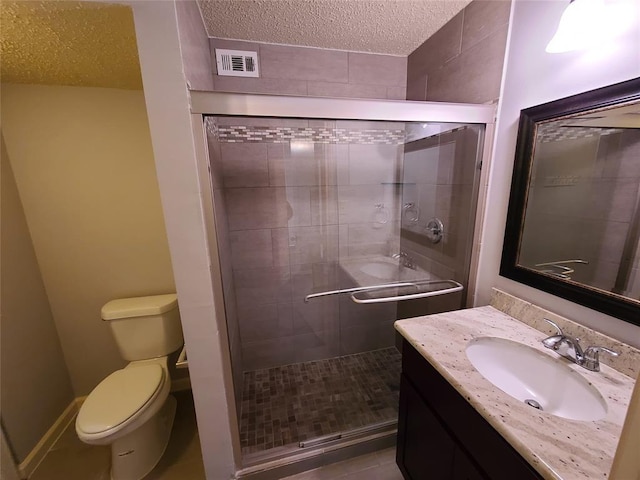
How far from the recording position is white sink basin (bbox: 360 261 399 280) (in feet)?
6.72

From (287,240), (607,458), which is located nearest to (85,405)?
(287,240)

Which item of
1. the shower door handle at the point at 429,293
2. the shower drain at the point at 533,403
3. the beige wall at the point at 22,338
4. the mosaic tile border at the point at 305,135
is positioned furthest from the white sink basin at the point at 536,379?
the beige wall at the point at 22,338

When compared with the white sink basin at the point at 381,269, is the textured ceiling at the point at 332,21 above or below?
above

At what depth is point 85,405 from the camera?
1306 millimetres

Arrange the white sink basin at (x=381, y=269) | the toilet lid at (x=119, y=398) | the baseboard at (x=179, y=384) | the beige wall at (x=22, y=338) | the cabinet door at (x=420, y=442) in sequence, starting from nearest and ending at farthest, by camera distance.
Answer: the cabinet door at (x=420, y=442) → the toilet lid at (x=119, y=398) → the beige wall at (x=22, y=338) → the baseboard at (x=179, y=384) → the white sink basin at (x=381, y=269)

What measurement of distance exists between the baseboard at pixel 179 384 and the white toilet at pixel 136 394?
10cm

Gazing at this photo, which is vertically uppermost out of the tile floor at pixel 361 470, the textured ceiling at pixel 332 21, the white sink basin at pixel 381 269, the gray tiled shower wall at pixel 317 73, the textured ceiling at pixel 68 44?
the textured ceiling at pixel 332 21

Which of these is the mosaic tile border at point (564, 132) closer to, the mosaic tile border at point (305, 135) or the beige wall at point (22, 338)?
the mosaic tile border at point (305, 135)

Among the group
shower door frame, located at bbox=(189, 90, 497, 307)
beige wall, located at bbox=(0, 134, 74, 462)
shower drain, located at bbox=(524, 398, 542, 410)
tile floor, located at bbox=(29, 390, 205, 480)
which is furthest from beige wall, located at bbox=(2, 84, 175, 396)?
shower drain, located at bbox=(524, 398, 542, 410)

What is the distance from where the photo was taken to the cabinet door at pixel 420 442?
0.96 metres

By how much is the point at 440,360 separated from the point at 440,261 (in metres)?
0.97

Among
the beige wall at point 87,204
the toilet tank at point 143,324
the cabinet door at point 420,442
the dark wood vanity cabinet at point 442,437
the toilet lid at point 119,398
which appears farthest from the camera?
the toilet tank at point 143,324

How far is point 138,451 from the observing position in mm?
1387

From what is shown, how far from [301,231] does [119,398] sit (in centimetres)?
143
